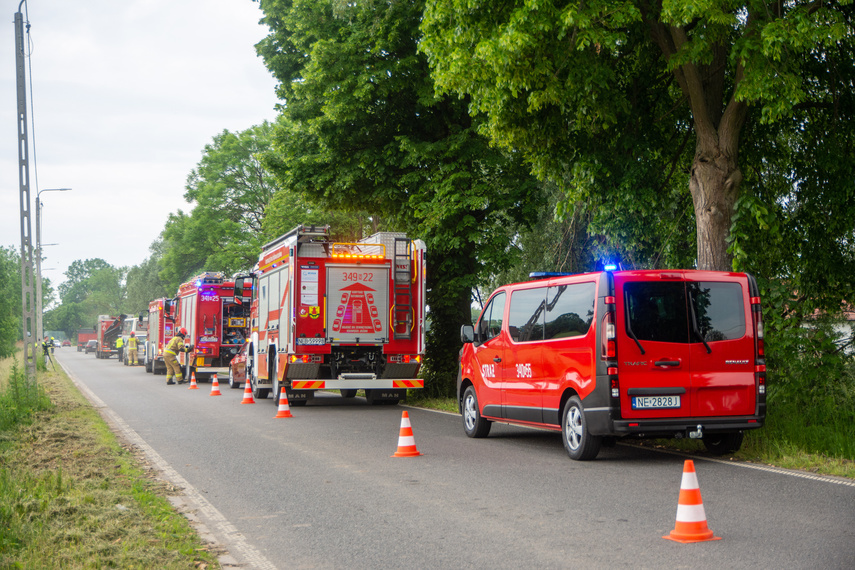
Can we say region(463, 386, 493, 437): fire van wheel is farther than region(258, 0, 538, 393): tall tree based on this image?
No

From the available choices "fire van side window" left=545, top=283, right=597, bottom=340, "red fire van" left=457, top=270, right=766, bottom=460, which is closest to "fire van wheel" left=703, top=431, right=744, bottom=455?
"red fire van" left=457, top=270, right=766, bottom=460

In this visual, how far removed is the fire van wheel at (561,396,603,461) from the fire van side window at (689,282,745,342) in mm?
1616

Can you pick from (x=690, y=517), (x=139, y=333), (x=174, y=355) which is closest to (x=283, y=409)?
Result: (x=690, y=517)

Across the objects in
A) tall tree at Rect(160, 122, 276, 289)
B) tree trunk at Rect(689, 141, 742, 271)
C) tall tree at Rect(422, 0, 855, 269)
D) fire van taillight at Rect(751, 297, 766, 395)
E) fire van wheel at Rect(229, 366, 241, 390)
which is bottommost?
fire van wheel at Rect(229, 366, 241, 390)

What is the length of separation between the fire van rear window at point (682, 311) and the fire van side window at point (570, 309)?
456mm

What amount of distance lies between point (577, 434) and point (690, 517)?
13.3 feet

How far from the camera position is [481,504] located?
301 inches

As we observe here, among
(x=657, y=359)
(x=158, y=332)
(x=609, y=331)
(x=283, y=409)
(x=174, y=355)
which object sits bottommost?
(x=283, y=409)

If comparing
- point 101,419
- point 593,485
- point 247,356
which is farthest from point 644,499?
point 247,356

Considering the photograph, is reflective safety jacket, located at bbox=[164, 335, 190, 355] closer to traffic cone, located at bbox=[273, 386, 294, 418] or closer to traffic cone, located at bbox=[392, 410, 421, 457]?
traffic cone, located at bbox=[273, 386, 294, 418]

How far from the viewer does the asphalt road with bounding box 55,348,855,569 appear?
19.3ft

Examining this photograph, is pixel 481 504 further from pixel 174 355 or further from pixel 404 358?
pixel 174 355

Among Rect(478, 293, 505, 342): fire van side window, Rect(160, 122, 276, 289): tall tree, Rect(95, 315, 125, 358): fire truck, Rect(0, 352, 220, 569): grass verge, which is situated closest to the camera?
Rect(0, 352, 220, 569): grass verge

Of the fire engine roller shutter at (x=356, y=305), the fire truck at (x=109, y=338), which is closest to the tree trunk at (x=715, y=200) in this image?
the fire engine roller shutter at (x=356, y=305)
